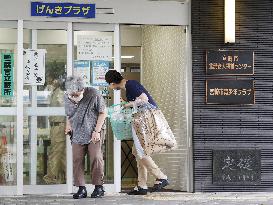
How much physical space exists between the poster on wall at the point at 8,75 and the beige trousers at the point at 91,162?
1.26 metres

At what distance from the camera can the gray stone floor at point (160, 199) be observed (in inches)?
301

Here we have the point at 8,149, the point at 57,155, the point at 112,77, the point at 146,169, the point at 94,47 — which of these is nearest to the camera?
the point at 112,77

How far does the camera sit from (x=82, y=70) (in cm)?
Answer: 873

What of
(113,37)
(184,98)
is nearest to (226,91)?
(184,98)

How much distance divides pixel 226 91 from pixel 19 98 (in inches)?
114

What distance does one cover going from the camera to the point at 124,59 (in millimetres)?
11227

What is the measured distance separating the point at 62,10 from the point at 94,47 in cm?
69

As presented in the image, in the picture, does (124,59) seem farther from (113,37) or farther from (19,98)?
(19,98)

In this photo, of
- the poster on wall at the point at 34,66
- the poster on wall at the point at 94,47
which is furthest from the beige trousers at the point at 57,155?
the poster on wall at the point at 94,47

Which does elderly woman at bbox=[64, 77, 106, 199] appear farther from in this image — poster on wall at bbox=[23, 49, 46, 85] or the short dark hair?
poster on wall at bbox=[23, 49, 46, 85]

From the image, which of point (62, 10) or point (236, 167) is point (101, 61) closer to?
point (62, 10)

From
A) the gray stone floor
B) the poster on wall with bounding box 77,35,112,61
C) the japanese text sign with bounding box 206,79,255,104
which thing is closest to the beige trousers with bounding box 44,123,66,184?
the gray stone floor

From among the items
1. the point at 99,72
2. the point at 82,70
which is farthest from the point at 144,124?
the point at 82,70

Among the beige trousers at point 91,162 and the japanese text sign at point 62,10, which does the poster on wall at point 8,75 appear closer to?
the japanese text sign at point 62,10
